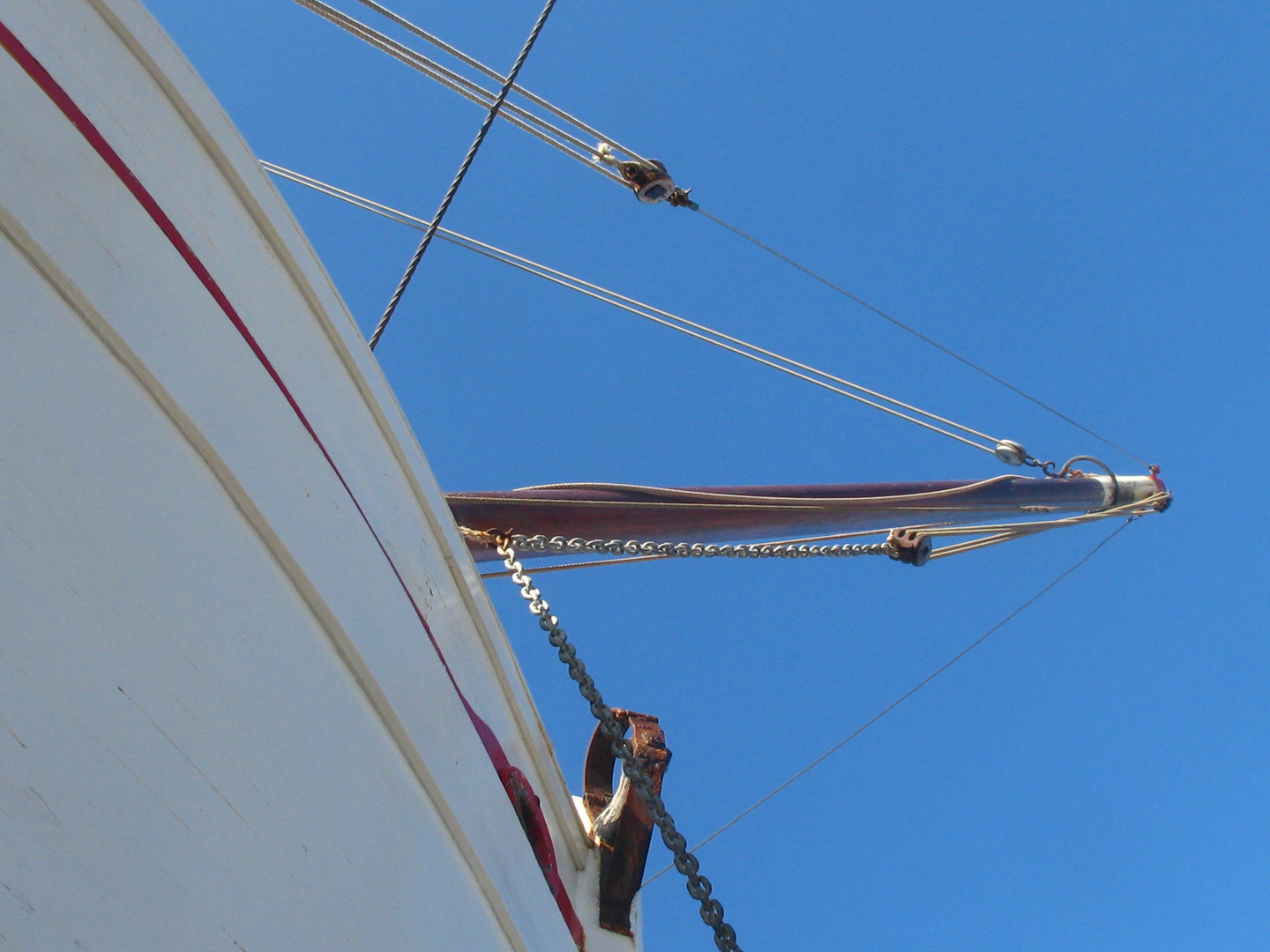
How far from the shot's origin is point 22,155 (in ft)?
5.07

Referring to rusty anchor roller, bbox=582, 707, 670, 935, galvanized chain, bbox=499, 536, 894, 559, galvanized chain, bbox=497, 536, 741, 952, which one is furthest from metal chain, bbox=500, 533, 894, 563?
rusty anchor roller, bbox=582, 707, 670, 935

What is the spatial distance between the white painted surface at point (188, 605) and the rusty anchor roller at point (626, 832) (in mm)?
370

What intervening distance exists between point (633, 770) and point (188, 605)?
1391 millimetres

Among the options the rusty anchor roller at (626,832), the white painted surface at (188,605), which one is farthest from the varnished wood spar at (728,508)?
the white painted surface at (188,605)

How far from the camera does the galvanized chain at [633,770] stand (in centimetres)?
229

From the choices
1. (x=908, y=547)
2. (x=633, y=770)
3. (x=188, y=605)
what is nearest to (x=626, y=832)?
(x=633, y=770)

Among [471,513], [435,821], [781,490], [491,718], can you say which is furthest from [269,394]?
[781,490]

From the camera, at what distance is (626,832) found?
2.87 m

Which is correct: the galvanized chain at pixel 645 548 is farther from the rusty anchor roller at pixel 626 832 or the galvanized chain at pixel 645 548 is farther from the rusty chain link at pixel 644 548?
the rusty anchor roller at pixel 626 832

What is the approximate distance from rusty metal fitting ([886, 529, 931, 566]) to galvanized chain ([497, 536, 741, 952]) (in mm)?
3056

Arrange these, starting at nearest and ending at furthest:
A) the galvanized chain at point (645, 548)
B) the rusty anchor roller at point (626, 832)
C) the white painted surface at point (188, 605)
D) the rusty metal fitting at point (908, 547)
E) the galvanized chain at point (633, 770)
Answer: the white painted surface at point (188, 605) < the galvanized chain at point (633, 770) < the rusty anchor roller at point (626, 832) < the galvanized chain at point (645, 548) < the rusty metal fitting at point (908, 547)

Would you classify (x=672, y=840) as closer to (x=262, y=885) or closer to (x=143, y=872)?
(x=262, y=885)

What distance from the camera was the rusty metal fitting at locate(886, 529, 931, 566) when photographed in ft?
18.3

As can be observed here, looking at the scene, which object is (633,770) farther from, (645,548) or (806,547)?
(806,547)
